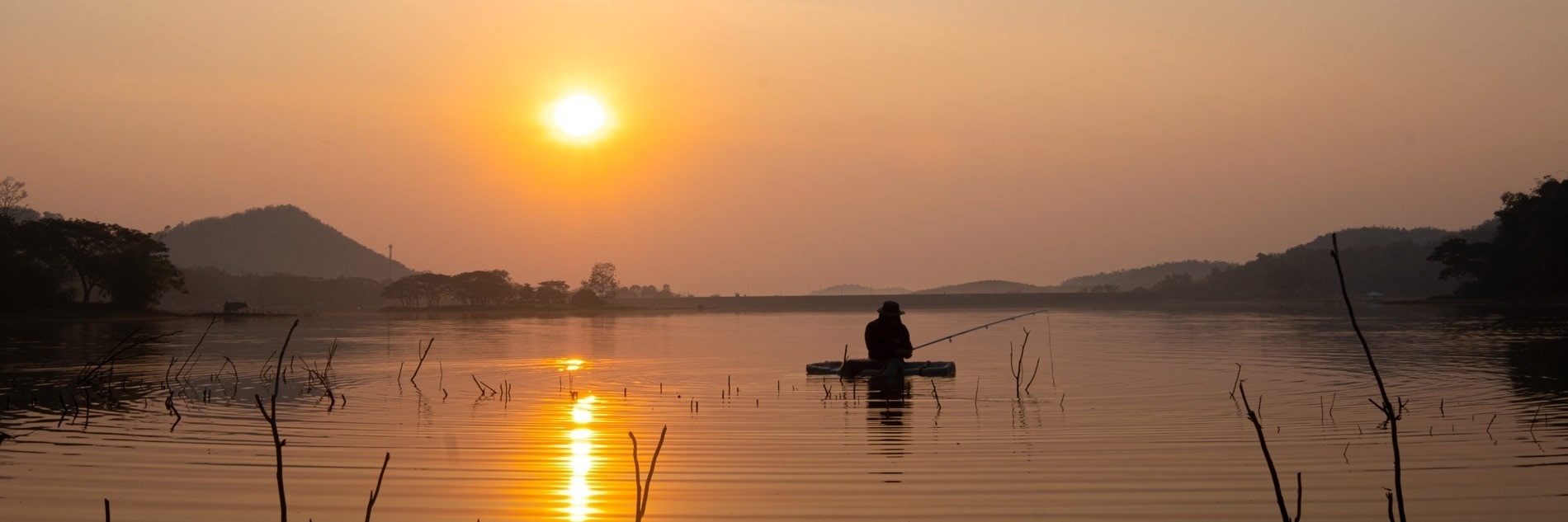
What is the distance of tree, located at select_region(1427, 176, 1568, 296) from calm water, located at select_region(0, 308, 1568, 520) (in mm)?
61409

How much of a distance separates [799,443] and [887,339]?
1057 centimetres

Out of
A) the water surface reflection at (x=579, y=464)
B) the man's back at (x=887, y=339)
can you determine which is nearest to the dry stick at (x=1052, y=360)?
the man's back at (x=887, y=339)

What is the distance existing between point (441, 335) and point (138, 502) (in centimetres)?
4914

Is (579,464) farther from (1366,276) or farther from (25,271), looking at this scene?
(1366,276)

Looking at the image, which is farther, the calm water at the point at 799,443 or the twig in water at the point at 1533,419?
the twig in water at the point at 1533,419

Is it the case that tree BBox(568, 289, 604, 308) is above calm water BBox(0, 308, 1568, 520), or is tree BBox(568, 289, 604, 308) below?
A: above

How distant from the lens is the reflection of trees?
20.8m

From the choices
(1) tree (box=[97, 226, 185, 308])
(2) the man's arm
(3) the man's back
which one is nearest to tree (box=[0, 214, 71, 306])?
(1) tree (box=[97, 226, 185, 308])

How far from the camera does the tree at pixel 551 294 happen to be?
5940 inches

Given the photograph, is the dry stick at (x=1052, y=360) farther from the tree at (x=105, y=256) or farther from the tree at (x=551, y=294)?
the tree at (x=551, y=294)

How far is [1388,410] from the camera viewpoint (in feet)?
17.9

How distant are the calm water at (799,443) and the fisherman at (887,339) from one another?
781mm

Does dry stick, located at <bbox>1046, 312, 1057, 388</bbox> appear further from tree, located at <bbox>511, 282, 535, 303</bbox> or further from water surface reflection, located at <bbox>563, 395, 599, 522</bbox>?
tree, located at <bbox>511, 282, 535, 303</bbox>

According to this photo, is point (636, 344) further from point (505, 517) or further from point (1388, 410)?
point (1388, 410)
